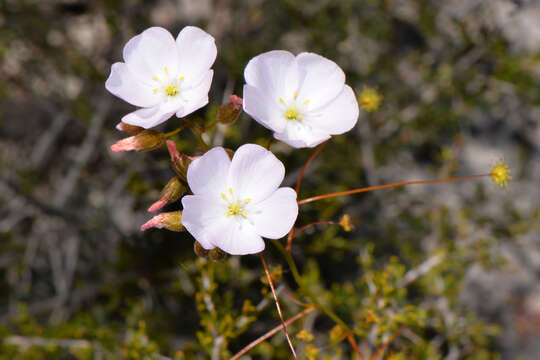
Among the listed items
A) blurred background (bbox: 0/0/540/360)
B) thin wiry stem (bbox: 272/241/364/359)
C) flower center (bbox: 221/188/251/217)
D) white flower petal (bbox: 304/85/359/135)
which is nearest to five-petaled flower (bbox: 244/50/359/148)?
white flower petal (bbox: 304/85/359/135)

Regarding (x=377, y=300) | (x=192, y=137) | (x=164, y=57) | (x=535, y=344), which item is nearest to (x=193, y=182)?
(x=164, y=57)

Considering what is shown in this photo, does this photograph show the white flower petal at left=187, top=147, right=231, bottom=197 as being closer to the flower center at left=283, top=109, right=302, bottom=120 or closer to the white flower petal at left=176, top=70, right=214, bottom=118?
the white flower petal at left=176, top=70, right=214, bottom=118

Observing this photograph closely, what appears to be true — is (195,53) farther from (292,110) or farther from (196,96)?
(292,110)

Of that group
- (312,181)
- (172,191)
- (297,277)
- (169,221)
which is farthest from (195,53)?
(312,181)

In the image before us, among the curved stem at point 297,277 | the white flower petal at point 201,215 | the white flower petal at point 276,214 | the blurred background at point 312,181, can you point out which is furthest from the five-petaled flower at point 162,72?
the blurred background at point 312,181

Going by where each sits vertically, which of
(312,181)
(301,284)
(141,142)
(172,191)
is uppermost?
(141,142)

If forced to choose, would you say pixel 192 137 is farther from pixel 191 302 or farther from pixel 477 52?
pixel 477 52
